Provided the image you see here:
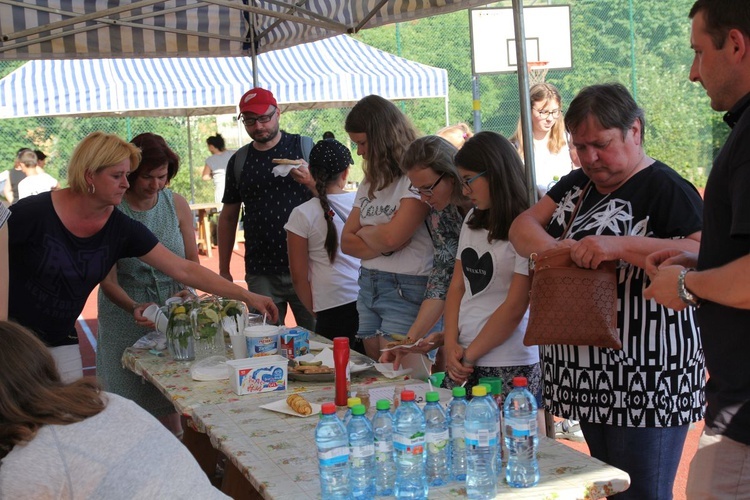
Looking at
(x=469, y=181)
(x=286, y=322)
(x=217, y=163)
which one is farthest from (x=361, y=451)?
(x=217, y=163)

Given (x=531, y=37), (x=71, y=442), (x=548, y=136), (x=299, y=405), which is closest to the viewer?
(x=71, y=442)

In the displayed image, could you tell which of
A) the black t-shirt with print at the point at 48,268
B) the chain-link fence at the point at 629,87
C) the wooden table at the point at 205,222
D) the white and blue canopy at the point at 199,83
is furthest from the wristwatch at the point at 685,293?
the chain-link fence at the point at 629,87

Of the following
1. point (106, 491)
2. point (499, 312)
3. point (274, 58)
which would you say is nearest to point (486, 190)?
point (499, 312)

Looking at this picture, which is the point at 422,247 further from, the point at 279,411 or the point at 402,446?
the point at 402,446

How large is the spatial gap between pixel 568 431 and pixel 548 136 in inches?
72.1

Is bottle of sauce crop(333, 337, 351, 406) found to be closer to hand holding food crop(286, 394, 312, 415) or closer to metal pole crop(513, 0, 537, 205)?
hand holding food crop(286, 394, 312, 415)

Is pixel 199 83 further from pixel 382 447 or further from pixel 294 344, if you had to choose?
pixel 382 447

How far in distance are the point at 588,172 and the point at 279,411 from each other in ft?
3.70

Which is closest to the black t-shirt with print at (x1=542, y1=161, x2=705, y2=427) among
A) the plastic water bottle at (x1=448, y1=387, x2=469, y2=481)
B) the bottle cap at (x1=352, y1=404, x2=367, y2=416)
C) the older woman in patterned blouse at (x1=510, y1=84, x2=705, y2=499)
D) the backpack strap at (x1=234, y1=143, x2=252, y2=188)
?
the older woman in patterned blouse at (x1=510, y1=84, x2=705, y2=499)

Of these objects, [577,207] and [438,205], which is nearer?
[577,207]

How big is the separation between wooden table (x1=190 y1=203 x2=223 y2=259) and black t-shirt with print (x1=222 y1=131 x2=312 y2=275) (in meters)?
9.43

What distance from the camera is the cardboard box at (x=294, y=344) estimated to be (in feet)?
10.2

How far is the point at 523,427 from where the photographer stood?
73.1 inches

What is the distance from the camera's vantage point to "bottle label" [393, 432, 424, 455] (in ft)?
5.80
